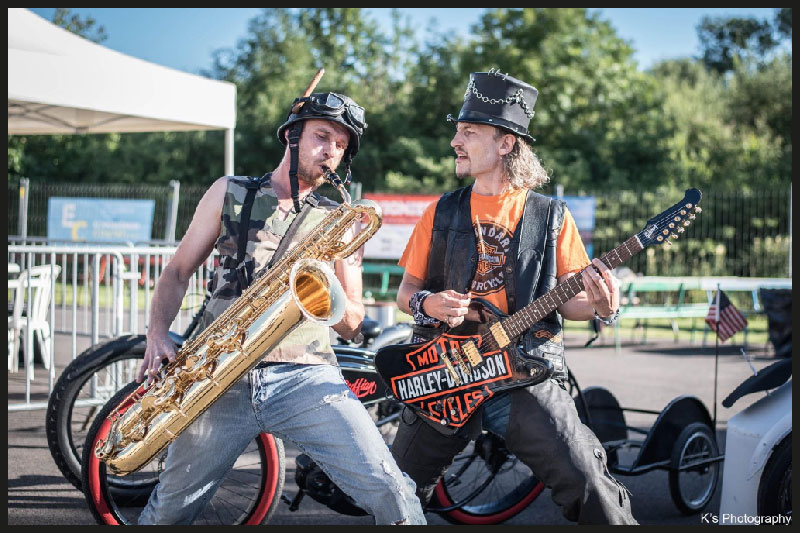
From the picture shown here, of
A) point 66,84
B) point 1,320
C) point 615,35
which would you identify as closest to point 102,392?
point 1,320

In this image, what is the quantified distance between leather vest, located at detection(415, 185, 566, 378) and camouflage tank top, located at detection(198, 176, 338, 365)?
0.58 m

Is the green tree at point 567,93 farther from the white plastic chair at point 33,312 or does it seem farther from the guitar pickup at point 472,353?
the guitar pickup at point 472,353

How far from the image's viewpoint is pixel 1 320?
5.89 metres

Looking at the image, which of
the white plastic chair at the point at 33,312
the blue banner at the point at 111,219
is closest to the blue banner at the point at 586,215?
the blue banner at the point at 111,219

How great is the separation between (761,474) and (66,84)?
6.77 m

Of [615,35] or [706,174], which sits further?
[615,35]

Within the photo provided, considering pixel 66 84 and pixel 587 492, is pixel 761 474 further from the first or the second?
pixel 66 84

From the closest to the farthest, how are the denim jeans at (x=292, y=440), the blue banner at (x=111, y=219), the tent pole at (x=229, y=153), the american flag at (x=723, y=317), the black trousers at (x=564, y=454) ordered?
the denim jeans at (x=292, y=440)
the black trousers at (x=564, y=454)
the american flag at (x=723, y=317)
the tent pole at (x=229, y=153)
the blue banner at (x=111, y=219)

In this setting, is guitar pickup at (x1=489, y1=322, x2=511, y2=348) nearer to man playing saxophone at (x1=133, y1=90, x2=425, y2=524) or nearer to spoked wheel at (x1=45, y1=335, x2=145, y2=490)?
man playing saxophone at (x1=133, y1=90, x2=425, y2=524)

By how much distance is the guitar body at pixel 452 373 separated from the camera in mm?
3164

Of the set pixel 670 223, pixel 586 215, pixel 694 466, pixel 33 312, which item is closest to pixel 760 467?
pixel 694 466

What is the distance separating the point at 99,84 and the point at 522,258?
615 centimetres

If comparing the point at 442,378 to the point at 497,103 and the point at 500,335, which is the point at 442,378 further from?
the point at 497,103

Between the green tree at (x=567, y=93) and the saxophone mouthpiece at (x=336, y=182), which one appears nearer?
the saxophone mouthpiece at (x=336, y=182)
